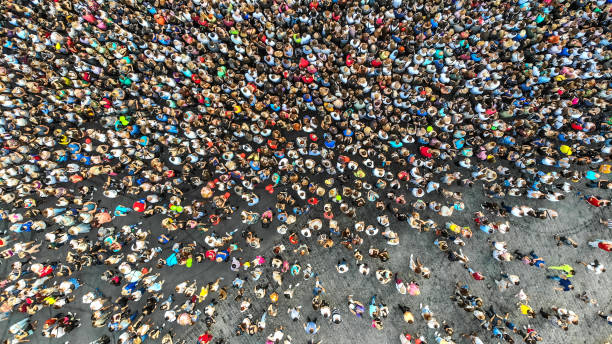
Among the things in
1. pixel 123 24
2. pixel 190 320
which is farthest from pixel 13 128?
pixel 190 320

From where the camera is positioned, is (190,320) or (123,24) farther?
(123,24)

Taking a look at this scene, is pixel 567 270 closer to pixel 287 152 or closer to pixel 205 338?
pixel 287 152

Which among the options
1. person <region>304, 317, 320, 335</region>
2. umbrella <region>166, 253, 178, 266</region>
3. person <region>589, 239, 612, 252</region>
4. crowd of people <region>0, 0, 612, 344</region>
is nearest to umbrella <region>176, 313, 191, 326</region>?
crowd of people <region>0, 0, 612, 344</region>

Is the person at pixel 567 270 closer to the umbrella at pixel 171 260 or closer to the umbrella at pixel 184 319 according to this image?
the umbrella at pixel 184 319

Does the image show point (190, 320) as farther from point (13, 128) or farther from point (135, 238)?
point (13, 128)

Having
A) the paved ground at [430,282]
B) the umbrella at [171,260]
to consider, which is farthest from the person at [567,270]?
the umbrella at [171,260]

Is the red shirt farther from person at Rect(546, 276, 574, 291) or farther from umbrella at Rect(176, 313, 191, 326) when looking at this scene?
person at Rect(546, 276, 574, 291)
